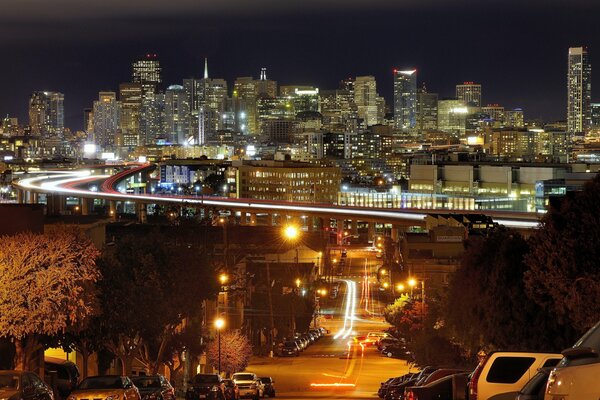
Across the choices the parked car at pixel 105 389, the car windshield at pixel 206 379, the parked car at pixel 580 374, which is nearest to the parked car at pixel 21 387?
the parked car at pixel 105 389

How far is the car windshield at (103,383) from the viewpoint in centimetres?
2141

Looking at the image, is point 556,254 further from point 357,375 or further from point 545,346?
point 357,375

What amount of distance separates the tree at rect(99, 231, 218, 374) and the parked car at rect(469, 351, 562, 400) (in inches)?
740

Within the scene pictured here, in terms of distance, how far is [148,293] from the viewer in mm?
35344

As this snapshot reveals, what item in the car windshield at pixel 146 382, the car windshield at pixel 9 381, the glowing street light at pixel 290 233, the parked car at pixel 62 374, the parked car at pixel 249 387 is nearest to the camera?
the car windshield at pixel 9 381

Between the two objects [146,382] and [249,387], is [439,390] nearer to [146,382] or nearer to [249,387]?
[146,382]

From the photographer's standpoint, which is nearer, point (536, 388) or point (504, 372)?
point (536, 388)

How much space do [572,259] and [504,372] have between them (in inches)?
324

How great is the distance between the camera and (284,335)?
228 ft

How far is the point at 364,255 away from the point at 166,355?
87.0 metres

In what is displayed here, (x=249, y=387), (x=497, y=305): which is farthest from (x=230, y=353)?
(x=497, y=305)

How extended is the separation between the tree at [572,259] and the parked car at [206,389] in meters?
8.62

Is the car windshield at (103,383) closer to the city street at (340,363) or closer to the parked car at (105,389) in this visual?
the parked car at (105,389)

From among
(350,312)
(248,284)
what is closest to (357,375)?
(248,284)
